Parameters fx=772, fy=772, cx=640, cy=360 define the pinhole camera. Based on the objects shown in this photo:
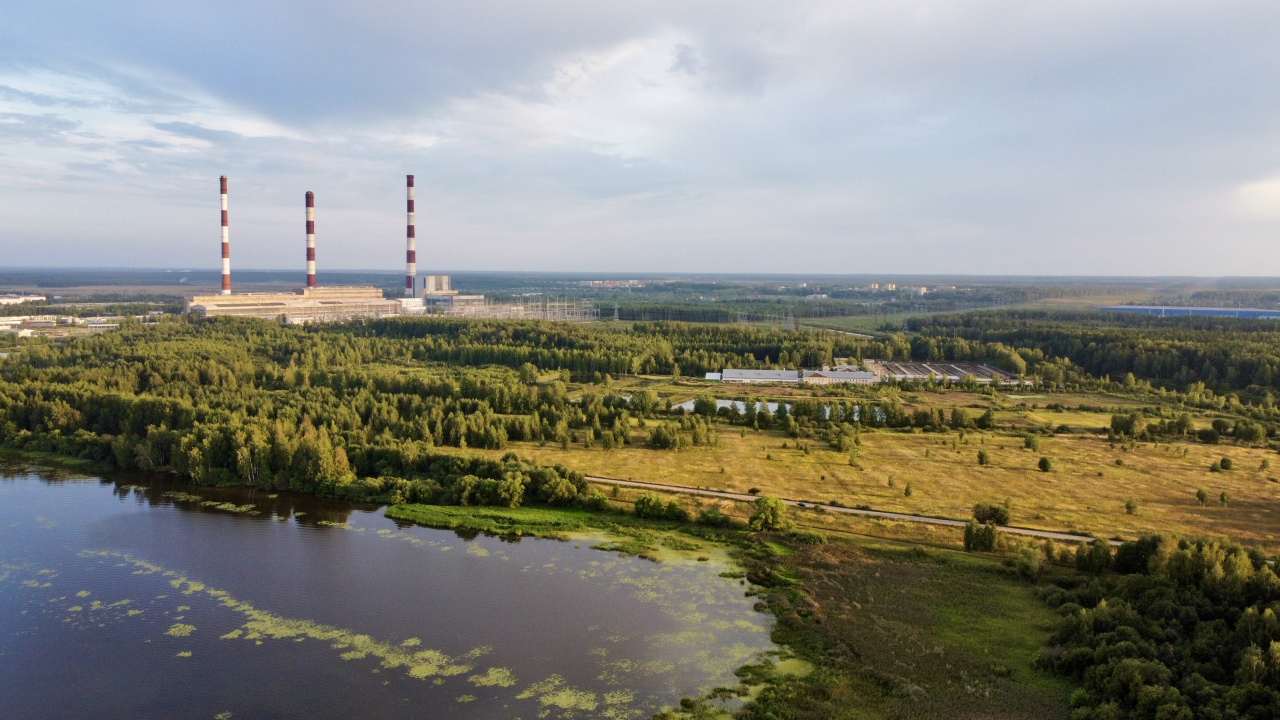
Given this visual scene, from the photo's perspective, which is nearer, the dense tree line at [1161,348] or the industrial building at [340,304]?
the dense tree line at [1161,348]

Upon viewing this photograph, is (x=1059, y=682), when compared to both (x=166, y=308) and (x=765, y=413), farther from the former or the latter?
(x=166, y=308)

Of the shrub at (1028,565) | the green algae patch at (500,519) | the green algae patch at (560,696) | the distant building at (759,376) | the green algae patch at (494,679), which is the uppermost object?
the distant building at (759,376)

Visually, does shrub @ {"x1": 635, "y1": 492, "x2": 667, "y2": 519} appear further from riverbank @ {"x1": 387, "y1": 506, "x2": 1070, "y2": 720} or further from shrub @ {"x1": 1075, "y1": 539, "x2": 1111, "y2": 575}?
shrub @ {"x1": 1075, "y1": 539, "x2": 1111, "y2": 575}

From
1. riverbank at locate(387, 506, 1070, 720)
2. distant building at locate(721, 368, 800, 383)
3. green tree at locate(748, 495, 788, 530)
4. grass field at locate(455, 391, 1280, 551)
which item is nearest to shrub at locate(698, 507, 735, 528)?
riverbank at locate(387, 506, 1070, 720)

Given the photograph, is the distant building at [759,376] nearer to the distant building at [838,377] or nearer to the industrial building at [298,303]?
the distant building at [838,377]

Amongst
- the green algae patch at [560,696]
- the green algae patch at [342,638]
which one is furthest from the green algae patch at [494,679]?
the green algae patch at [560,696]

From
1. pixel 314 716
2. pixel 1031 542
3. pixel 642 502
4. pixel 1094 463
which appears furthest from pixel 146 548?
pixel 1094 463
